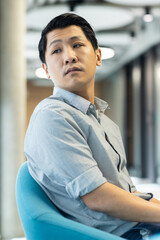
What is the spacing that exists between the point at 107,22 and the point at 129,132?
17.8 feet

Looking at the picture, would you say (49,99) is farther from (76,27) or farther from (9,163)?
(9,163)

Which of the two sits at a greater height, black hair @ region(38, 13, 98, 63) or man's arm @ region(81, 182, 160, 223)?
black hair @ region(38, 13, 98, 63)

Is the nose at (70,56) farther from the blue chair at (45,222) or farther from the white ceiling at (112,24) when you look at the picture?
the white ceiling at (112,24)

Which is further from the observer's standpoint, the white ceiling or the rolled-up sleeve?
the white ceiling

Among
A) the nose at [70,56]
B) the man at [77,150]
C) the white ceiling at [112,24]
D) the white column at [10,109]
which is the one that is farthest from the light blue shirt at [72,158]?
the white ceiling at [112,24]

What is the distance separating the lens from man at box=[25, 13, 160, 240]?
110 centimetres

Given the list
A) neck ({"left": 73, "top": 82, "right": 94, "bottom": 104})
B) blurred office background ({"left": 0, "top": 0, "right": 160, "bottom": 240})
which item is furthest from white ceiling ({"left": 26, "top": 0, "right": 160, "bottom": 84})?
A: neck ({"left": 73, "top": 82, "right": 94, "bottom": 104})

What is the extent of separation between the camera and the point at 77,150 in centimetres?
112

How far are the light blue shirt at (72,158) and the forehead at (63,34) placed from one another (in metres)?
0.25

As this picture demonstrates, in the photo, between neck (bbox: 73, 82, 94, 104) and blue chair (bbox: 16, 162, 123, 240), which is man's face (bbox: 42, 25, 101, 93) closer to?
neck (bbox: 73, 82, 94, 104)

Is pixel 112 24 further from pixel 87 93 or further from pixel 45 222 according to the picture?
pixel 45 222

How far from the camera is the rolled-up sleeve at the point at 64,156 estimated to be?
109 cm

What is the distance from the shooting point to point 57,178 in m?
1.11

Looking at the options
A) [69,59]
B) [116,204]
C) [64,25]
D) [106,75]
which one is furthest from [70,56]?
[106,75]
